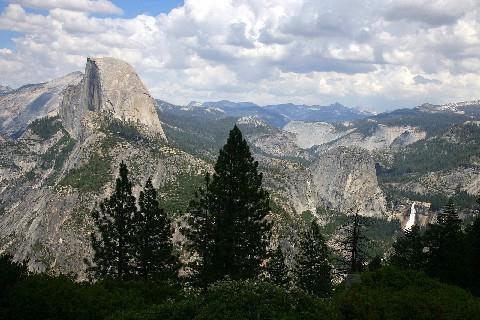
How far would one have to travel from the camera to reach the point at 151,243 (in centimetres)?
5431

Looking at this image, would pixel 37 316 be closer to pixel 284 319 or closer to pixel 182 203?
pixel 284 319

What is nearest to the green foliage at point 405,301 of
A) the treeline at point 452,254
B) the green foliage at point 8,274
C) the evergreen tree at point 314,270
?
the treeline at point 452,254

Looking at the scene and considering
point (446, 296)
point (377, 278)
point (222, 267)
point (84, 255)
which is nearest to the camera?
point (446, 296)

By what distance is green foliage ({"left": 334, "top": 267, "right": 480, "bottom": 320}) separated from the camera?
2677 centimetres

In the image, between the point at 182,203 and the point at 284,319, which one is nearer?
the point at 284,319

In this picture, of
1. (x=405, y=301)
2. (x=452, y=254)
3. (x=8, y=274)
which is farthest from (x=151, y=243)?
(x=452, y=254)

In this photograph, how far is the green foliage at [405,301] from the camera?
26.8m

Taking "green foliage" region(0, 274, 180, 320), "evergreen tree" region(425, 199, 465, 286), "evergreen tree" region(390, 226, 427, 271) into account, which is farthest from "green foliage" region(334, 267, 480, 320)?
"evergreen tree" region(390, 226, 427, 271)

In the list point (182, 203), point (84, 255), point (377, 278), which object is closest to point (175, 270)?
point (377, 278)

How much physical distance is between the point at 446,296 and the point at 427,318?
17.8 ft

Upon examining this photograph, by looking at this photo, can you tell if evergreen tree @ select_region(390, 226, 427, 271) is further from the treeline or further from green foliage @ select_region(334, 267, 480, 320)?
green foliage @ select_region(334, 267, 480, 320)

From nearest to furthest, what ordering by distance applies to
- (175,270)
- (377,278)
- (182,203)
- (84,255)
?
1. (377,278)
2. (175,270)
3. (84,255)
4. (182,203)

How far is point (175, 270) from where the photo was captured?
182 ft

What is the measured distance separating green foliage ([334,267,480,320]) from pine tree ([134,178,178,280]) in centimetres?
2532
